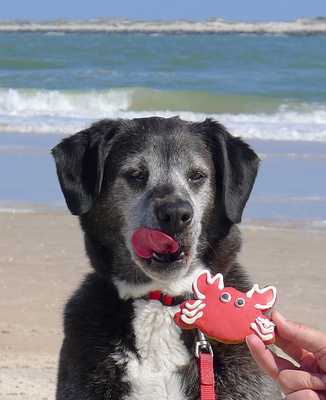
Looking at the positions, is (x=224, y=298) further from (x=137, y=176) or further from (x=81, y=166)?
(x=81, y=166)

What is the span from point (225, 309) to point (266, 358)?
49 centimetres

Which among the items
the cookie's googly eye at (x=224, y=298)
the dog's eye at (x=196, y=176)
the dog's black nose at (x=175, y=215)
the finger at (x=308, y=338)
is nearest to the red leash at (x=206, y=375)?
the dog's black nose at (x=175, y=215)

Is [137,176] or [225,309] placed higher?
[225,309]

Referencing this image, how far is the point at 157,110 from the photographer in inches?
1040

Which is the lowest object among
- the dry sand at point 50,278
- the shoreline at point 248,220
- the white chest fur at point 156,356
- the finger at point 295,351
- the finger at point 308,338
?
the shoreline at point 248,220

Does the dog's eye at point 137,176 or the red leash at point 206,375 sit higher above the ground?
the dog's eye at point 137,176

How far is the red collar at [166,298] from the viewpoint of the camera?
4.62 m

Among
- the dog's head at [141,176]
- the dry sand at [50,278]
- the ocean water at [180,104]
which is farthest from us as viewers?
the ocean water at [180,104]

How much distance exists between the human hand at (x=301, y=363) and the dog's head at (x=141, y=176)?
148 cm

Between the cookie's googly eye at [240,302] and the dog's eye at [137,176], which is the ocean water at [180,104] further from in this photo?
the cookie's googly eye at [240,302]

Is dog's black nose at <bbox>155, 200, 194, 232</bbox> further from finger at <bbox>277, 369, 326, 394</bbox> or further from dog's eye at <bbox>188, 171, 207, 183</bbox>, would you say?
finger at <bbox>277, 369, 326, 394</bbox>

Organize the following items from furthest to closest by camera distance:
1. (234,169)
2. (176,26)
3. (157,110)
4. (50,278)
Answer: (176,26) → (157,110) → (50,278) → (234,169)

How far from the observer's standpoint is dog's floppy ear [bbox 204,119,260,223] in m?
4.66

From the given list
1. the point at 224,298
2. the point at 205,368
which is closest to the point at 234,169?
the point at 205,368
